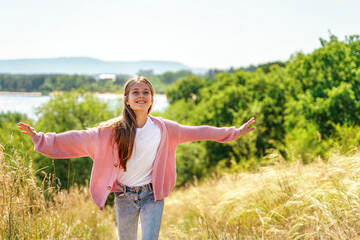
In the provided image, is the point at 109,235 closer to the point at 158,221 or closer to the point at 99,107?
the point at 158,221

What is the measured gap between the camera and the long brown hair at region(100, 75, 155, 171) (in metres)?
2.74

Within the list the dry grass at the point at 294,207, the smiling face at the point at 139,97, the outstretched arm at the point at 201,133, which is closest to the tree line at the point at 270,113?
the dry grass at the point at 294,207

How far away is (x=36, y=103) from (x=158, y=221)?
15597 mm

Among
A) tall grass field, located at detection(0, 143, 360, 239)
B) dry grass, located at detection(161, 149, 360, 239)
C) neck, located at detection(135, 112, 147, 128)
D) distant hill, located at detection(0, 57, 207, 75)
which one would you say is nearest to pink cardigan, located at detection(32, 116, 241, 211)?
neck, located at detection(135, 112, 147, 128)

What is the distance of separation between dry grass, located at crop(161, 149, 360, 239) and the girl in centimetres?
71

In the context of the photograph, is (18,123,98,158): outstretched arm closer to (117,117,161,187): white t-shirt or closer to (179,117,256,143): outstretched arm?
(117,117,161,187): white t-shirt

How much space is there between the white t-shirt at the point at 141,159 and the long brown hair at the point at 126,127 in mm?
65

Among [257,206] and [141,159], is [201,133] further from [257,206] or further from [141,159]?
[257,206]

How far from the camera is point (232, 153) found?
27219mm

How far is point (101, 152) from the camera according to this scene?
9.18 feet

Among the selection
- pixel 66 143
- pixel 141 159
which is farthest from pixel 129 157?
pixel 66 143

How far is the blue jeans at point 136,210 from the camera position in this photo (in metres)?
2.68

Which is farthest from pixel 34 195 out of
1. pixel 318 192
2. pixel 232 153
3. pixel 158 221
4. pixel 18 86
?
pixel 232 153

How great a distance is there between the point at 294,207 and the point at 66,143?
263cm
